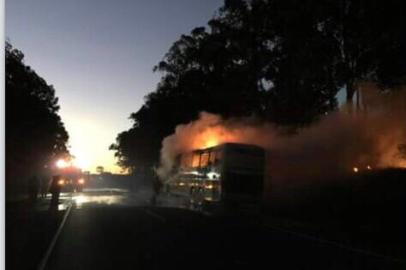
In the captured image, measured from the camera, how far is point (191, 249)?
1705 cm

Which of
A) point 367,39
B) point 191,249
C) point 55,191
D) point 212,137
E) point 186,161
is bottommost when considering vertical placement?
point 191,249

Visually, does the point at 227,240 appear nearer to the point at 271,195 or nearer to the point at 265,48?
the point at 271,195

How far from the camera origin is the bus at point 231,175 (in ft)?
118

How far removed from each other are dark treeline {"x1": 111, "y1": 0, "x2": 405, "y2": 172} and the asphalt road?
16.4 m

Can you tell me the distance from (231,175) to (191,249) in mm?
19134

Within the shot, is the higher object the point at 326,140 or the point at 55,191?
the point at 326,140

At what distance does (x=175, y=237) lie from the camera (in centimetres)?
2047

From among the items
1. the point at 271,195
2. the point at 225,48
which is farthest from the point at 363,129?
the point at 225,48

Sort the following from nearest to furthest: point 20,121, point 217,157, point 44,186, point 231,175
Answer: point 231,175
point 217,157
point 20,121
point 44,186

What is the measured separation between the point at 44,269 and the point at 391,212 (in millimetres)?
17918

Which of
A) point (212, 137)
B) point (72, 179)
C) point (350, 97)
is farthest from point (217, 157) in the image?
point (72, 179)

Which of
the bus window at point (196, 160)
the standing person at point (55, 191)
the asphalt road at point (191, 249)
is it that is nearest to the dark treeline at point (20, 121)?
the standing person at point (55, 191)

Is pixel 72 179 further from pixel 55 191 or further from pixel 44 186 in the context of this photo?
pixel 55 191

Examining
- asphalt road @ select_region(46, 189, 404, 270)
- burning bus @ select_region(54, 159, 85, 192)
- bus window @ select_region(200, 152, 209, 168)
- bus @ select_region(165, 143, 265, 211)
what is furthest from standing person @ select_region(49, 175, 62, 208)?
burning bus @ select_region(54, 159, 85, 192)
